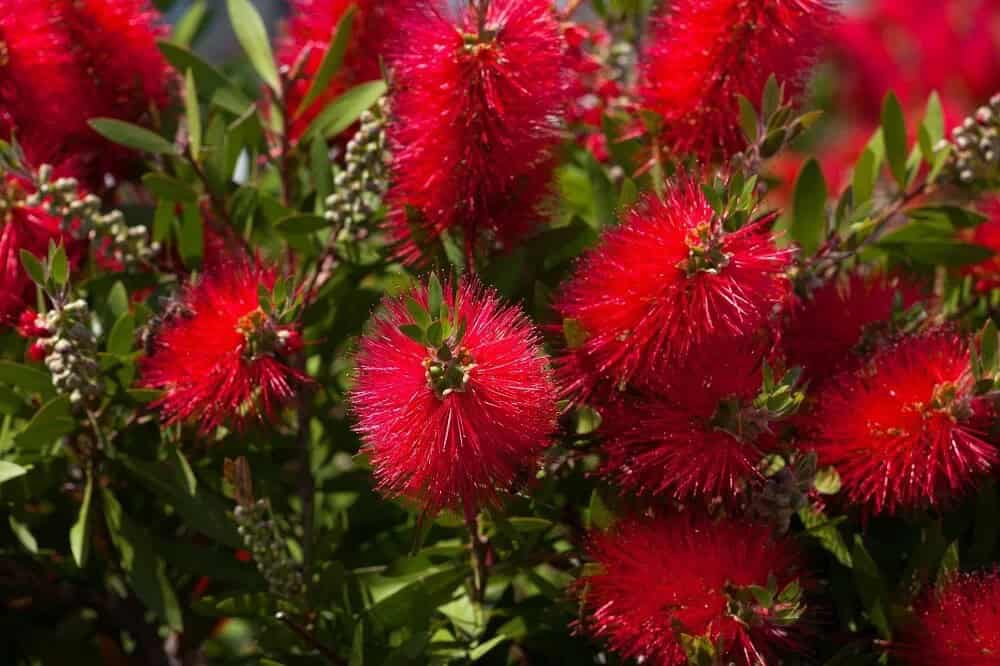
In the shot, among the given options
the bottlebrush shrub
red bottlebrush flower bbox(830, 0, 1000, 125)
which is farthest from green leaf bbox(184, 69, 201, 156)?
red bottlebrush flower bbox(830, 0, 1000, 125)

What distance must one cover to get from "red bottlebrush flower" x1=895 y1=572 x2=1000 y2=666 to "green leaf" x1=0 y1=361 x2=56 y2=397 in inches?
25.0

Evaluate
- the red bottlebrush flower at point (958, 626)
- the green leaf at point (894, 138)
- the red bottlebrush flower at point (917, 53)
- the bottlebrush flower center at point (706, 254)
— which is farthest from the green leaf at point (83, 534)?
the red bottlebrush flower at point (917, 53)

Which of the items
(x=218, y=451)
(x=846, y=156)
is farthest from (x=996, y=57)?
(x=218, y=451)

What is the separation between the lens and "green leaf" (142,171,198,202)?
3.12 feet

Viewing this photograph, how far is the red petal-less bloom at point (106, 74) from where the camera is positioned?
96cm

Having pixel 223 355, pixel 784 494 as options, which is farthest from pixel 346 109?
pixel 784 494

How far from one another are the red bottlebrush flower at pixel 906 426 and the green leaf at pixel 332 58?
0.47 meters

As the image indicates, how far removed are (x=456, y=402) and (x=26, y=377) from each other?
375 millimetres

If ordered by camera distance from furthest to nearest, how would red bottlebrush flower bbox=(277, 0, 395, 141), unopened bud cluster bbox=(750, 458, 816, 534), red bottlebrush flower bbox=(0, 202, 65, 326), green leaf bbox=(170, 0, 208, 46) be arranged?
green leaf bbox=(170, 0, 208, 46)
red bottlebrush flower bbox=(277, 0, 395, 141)
red bottlebrush flower bbox=(0, 202, 65, 326)
unopened bud cluster bbox=(750, 458, 816, 534)

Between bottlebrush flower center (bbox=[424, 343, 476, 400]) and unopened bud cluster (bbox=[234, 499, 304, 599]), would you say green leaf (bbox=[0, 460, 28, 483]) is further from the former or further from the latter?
bottlebrush flower center (bbox=[424, 343, 476, 400])

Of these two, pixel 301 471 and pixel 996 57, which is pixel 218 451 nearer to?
pixel 301 471

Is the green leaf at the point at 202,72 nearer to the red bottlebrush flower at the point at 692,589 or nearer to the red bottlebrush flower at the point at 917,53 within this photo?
the red bottlebrush flower at the point at 692,589

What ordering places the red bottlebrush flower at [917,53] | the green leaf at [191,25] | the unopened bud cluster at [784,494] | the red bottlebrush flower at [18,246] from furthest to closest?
the red bottlebrush flower at [917,53] → the green leaf at [191,25] → the red bottlebrush flower at [18,246] → the unopened bud cluster at [784,494]

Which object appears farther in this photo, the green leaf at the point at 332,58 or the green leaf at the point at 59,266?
the green leaf at the point at 332,58
